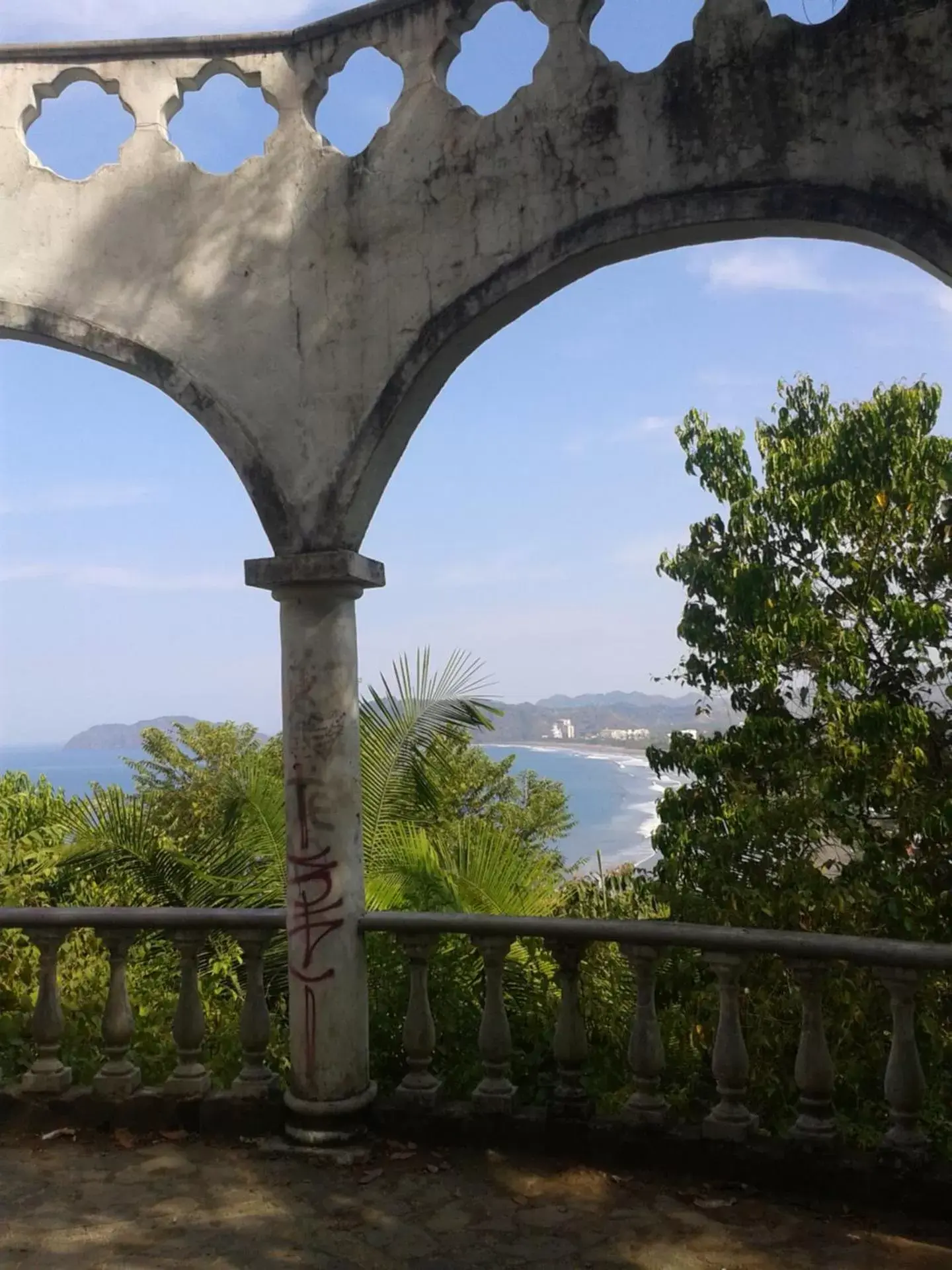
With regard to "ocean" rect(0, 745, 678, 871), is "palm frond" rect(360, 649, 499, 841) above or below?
above

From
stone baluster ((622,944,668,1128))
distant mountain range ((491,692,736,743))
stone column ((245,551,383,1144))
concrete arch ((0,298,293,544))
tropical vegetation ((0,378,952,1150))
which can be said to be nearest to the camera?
stone baluster ((622,944,668,1128))

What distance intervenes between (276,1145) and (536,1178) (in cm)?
Result: 98

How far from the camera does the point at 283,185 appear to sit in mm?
4180

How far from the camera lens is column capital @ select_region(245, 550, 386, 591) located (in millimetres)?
3992

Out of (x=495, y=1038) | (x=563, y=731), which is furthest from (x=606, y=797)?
(x=495, y=1038)

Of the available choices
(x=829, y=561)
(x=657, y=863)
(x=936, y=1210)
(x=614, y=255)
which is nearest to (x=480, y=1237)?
(x=936, y=1210)

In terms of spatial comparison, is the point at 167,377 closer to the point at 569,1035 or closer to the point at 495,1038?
the point at 495,1038

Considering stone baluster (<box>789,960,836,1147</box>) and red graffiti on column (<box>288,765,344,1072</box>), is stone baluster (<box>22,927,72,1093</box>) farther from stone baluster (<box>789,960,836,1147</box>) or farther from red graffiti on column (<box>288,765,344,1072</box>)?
stone baluster (<box>789,960,836,1147</box>)

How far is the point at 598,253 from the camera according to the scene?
12.5 ft

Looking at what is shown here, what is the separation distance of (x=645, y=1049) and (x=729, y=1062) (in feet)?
0.96

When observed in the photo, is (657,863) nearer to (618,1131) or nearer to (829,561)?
(829,561)

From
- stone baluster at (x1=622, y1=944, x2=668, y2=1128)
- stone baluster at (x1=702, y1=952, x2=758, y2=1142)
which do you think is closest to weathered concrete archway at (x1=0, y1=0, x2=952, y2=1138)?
stone baluster at (x1=622, y1=944, x2=668, y2=1128)

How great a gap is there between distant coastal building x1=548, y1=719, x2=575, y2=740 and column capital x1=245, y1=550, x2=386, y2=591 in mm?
95680

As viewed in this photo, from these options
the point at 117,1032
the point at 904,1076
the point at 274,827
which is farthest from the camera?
the point at 274,827
